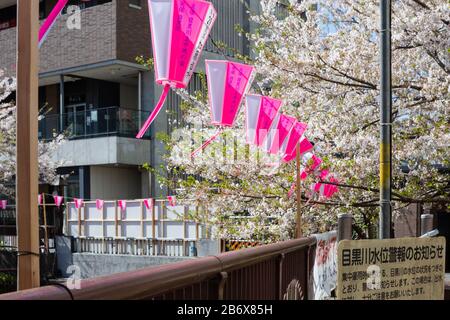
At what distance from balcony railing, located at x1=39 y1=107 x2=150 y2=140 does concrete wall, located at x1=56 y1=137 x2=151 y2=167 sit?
0.23m

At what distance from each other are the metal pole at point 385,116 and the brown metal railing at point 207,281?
199cm

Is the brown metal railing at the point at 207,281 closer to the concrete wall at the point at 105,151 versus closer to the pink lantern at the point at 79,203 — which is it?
the pink lantern at the point at 79,203

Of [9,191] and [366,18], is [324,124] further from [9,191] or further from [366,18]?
[9,191]

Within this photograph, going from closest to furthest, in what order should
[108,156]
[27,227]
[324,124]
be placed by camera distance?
[27,227] → [324,124] → [108,156]

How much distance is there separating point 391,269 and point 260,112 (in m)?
5.39

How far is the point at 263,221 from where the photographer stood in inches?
507

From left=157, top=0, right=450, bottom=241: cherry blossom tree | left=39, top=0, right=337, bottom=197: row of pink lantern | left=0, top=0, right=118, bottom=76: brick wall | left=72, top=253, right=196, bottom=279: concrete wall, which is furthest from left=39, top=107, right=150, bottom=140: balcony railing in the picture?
left=39, top=0, right=337, bottom=197: row of pink lantern

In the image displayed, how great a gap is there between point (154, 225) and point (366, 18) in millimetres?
Result: 12389

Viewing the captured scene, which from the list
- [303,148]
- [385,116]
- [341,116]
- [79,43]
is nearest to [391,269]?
[385,116]

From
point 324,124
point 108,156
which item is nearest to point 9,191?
point 108,156

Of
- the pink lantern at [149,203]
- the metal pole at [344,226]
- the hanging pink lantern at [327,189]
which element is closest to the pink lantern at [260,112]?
the hanging pink lantern at [327,189]

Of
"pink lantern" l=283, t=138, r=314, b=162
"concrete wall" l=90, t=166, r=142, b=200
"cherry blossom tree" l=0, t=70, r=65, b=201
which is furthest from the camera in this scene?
"concrete wall" l=90, t=166, r=142, b=200

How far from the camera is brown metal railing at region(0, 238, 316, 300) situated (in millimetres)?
2568

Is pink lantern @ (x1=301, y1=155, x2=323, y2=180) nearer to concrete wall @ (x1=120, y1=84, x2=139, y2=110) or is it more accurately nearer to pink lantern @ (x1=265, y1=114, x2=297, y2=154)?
pink lantern @ (x1=265, y1=114, x2=297, y2=154)
